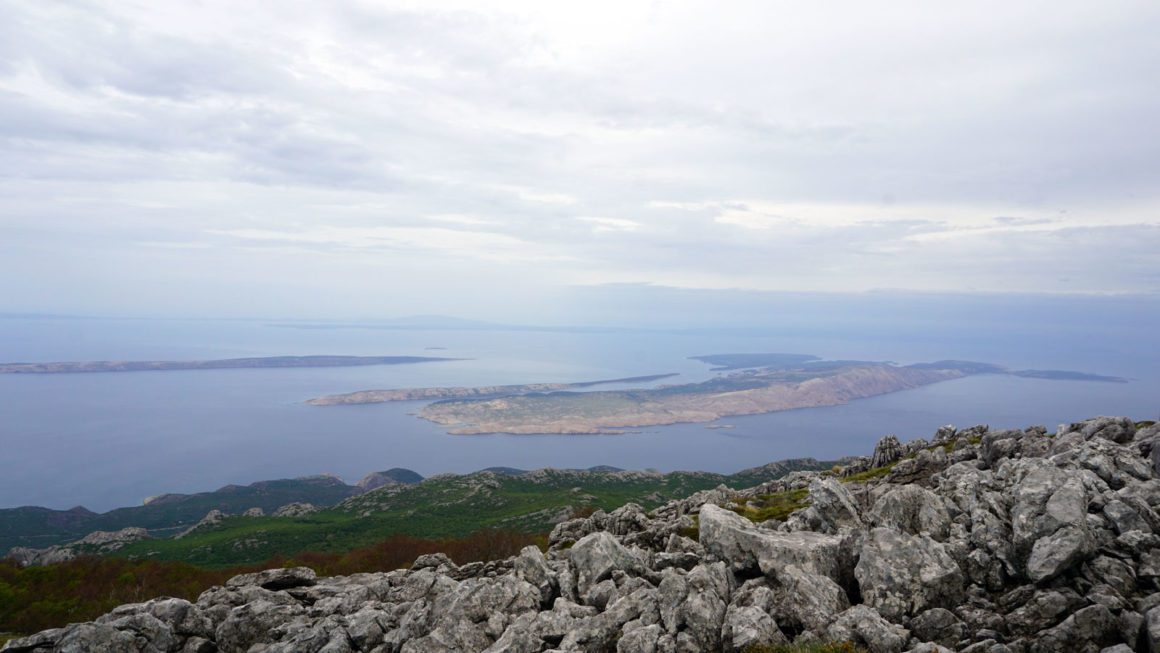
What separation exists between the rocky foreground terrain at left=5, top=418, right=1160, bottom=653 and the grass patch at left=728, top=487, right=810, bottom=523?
16.8 meters

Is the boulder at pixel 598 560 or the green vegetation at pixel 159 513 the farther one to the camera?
the green vegetation at pixel 159 513

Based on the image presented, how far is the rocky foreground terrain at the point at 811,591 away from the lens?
1744cm

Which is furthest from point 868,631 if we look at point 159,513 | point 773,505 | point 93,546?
point 159,513

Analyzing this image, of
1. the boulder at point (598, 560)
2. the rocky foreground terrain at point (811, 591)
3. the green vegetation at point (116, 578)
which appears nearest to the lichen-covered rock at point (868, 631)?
the rocky foreground terrain at point (811, 591)

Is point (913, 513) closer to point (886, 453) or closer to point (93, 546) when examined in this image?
point (886, 453)

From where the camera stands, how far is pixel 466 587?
2452cm

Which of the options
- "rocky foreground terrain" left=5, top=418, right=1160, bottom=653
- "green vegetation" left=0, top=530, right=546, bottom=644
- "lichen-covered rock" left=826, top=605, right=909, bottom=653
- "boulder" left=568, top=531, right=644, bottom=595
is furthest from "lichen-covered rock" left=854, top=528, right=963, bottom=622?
"green vegetation" left=0, top=530, right=546, bottom=644

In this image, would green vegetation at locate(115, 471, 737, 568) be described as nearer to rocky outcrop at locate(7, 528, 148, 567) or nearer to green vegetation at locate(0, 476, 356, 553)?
rocky outcrop at locate(7, 528, 148, 567)

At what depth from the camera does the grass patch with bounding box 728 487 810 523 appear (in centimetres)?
4715

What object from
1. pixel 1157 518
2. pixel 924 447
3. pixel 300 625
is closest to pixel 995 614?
pixel 1157 518

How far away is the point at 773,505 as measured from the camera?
5603 cm

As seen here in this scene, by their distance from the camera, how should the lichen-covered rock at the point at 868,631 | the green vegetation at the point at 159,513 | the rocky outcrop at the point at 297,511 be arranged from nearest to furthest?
1. the lichen-covered rock at the point at 868,631
2. the rocky outcrop at the point at 297,511
3. the green vegetation at the point at 159,513

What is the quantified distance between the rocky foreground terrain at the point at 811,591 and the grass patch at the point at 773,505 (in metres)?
16.8

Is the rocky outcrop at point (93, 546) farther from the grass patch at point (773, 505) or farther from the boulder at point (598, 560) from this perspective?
the boulder at point (598, 560)
